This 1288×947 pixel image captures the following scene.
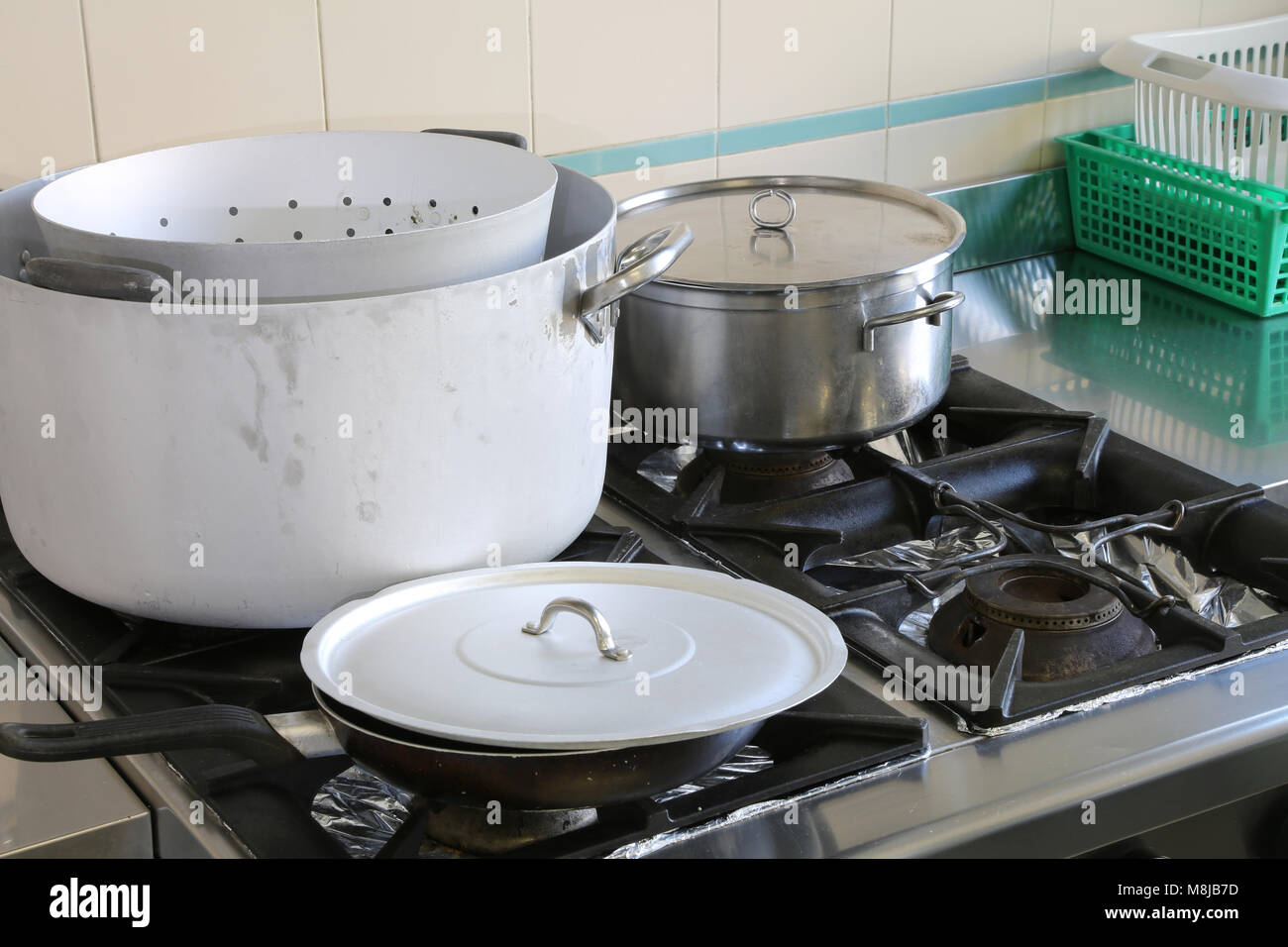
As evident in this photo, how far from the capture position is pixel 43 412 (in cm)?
79

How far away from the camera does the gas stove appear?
2.36 ft

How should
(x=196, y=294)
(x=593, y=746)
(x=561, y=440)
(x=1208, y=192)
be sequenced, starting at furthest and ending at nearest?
1. (x=1208, y=192)
2. (x=561, y=440)
3. (x=196, y=294)
4. (x=593, y=746)

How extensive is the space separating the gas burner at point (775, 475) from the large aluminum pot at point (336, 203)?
1.01 ft

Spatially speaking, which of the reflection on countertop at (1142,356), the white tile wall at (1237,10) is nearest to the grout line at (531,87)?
the reflection on countertop at (1142,356)

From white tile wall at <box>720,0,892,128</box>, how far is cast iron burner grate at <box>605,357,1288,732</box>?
37cm

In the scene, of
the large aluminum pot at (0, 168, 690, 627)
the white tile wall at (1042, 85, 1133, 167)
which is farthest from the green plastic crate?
the large aluminum pot at (0, 168, 690, 627)

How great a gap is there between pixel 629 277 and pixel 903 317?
28cm

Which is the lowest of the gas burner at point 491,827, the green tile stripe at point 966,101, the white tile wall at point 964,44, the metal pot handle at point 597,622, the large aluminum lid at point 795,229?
the gas burner at point 491,827

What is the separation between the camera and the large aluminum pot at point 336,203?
2.53 feet

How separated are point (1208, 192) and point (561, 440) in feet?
2.89

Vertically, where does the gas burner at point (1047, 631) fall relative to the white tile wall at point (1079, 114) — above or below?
below

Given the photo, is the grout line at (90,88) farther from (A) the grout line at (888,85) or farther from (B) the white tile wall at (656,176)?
(A) the grout line at (888,85)
